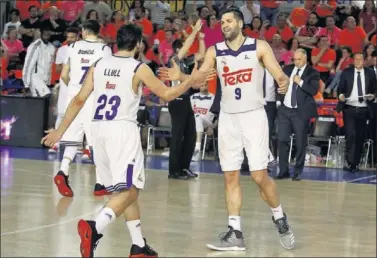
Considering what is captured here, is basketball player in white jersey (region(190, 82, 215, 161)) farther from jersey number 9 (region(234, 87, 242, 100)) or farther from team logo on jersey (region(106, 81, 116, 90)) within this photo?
team logo on jersey (region(106, 81, 116, 90))

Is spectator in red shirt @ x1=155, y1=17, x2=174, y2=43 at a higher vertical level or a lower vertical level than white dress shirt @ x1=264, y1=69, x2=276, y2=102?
higher

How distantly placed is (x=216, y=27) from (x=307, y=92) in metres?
4.73

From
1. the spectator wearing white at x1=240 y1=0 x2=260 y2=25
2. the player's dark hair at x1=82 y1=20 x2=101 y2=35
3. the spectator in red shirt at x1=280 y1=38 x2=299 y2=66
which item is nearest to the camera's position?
the player's dark hair at x1=82 y1=20 x2=101 y2=35

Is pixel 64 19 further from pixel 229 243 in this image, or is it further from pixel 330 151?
pixel 229 243

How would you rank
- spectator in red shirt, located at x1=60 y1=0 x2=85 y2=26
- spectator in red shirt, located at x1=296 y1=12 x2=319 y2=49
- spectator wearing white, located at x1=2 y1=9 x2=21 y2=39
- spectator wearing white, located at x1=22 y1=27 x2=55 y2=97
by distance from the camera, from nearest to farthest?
spectator in red shirt, located at x1=296 y1=12 x2=319 y2=49, spectator wearing white, located at x1=22 y1=27 x2=55 y2=97, spectator wearing white, located at x1=2 y1=9 x2=21 y2=39, spectator in red shirt, located at x1=60 y1=0 x2=85 y2=26

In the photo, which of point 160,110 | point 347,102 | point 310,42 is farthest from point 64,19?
point 347,102

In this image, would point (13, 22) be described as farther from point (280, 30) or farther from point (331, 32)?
point (331, 32)

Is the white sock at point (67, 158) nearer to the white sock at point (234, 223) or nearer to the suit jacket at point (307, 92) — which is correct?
the white sock at point (234, 223)

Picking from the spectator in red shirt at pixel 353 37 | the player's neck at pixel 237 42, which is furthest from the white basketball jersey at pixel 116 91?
the spectator in red shirt at pixel 353 37

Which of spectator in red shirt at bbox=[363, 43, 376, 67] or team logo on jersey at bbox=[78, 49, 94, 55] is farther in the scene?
spectator in red shirt at bbox=[363, 43, 376, 67]

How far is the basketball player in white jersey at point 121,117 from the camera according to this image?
30.0ft

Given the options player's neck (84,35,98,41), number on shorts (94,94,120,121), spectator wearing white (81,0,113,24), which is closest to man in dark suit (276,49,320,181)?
player's neck (84,35,98,41)

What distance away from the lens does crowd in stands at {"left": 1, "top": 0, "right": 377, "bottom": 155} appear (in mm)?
20047

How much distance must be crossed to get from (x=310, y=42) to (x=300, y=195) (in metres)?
5.96
